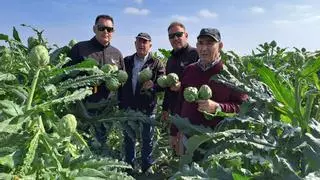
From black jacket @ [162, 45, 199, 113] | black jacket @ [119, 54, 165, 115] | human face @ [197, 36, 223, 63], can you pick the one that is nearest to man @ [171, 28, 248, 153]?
human face @ [197, 36, 223, 63]

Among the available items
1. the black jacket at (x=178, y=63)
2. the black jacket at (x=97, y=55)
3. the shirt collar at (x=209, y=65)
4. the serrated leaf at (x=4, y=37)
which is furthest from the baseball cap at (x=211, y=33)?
the serrated leaf at (x=4, y=37)

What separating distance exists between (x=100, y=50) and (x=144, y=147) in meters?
1.53

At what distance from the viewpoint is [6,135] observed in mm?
2445

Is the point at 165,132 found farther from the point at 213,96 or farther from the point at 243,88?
the point at 243,88

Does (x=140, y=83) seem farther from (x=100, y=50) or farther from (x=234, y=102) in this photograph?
(x=234, y=102)

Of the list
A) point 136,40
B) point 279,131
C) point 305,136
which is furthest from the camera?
point 136,40

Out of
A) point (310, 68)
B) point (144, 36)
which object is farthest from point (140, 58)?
point (310, 68)

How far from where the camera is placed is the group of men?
3.67 meters

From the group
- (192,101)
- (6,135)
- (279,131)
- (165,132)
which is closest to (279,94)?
(279,131)

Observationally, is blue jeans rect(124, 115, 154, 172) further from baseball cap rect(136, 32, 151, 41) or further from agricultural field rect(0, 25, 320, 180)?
agricultural field rect(0, 25, 320, 180)

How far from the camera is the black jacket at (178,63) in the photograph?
4910 millimetres

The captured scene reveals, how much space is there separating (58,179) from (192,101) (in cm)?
155

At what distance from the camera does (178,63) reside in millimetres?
4949

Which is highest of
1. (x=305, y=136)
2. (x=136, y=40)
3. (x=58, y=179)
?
(x=136, y=40)
